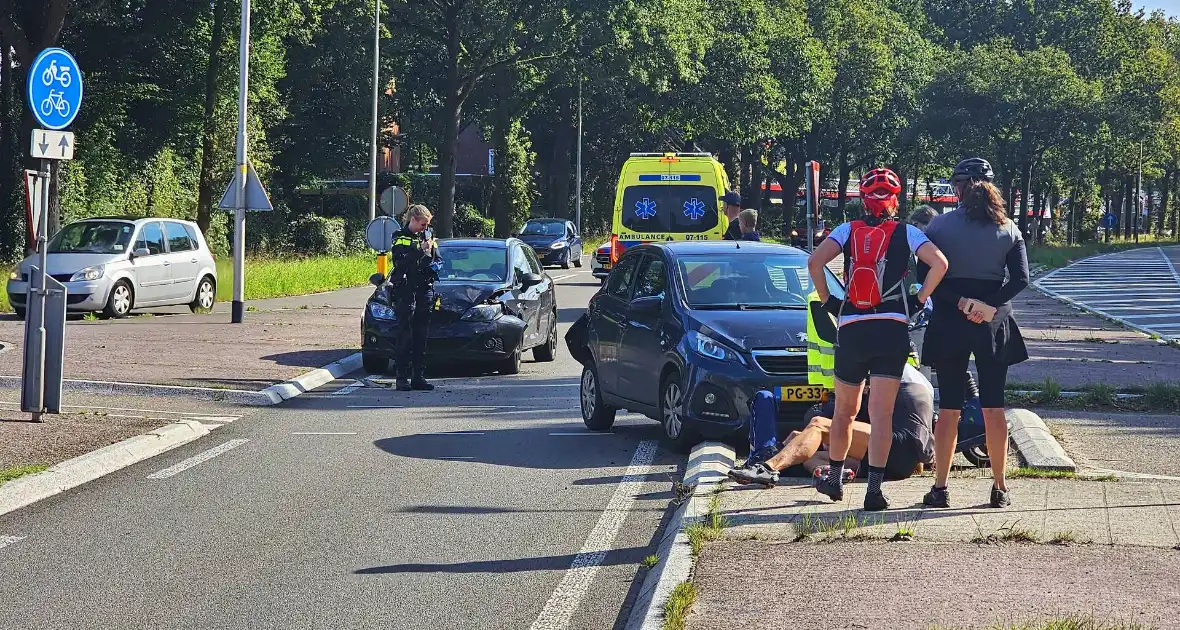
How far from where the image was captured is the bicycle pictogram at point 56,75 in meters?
11.8

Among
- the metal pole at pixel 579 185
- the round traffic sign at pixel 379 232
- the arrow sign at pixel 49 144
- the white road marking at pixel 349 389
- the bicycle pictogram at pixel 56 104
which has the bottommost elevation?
the white road marking at pixel 349 389

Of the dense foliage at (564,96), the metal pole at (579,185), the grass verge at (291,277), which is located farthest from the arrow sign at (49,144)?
the metal pole at (579,185)

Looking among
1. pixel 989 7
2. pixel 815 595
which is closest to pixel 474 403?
pixel 815 595

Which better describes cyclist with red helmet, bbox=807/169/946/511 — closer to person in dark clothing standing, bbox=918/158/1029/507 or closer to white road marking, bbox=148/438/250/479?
person in dark clothing standing, bbox=918/158/1029/507

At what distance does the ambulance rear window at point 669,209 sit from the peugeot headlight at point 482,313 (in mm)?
9155

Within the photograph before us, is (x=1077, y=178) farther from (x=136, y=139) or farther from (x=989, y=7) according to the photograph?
(x=136, y=139)

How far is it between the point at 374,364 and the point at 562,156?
48559mm

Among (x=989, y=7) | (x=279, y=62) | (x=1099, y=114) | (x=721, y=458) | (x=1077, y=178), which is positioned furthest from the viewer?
(x=989, y=7)

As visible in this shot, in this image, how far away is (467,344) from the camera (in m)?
16.9

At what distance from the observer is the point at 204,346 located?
1909 cm

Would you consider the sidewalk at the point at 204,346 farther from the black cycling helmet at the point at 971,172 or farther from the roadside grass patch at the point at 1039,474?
the black cycling helmet at the point at 971,172

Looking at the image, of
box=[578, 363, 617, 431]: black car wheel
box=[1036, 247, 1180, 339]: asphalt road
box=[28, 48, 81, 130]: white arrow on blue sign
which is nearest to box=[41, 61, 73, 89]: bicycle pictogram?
box=[28, 48, 81, 130]: white arrow on blue sign

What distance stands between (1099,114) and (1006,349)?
6341 cm

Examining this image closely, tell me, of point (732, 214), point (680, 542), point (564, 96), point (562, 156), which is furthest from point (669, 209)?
point (564, 96)
